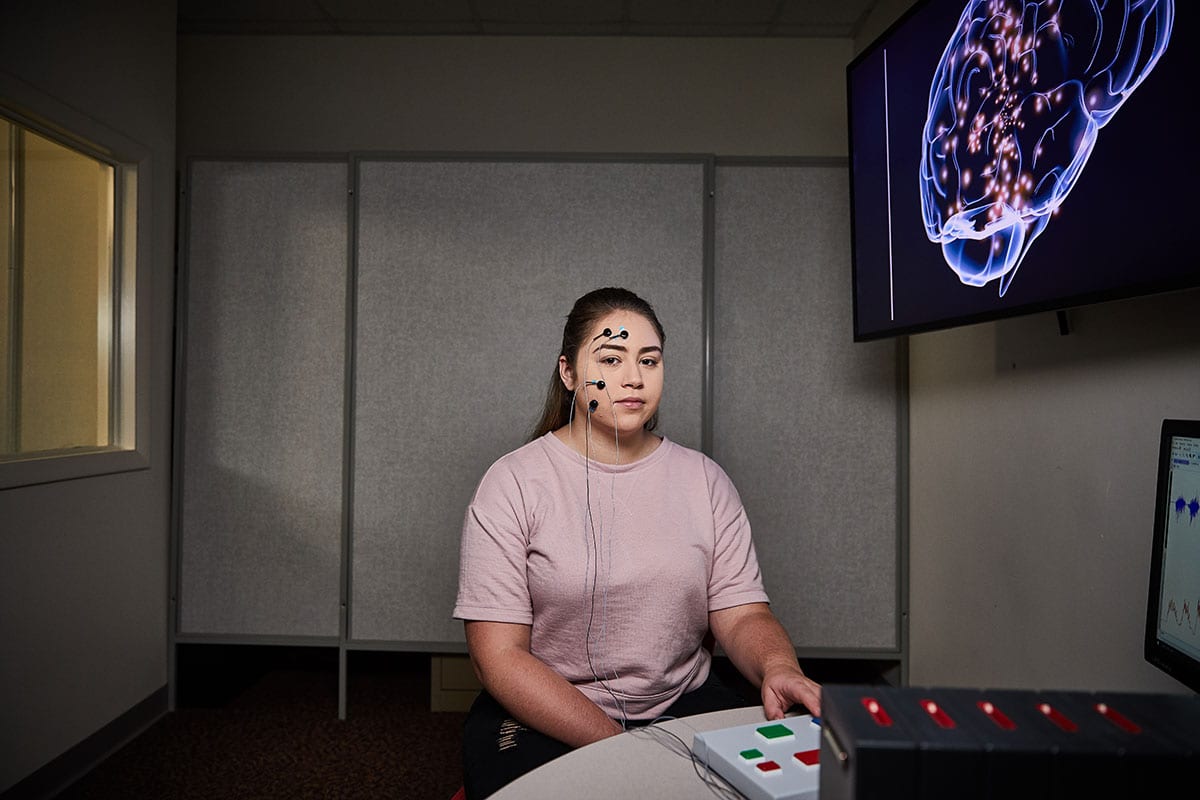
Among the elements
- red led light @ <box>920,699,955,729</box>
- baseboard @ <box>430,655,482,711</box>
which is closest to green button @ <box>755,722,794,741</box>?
red led light @ <box>920,699,955,729</box>

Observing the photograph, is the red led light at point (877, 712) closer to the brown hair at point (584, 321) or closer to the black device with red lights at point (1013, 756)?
the black device with red lights at point (1013, 756)

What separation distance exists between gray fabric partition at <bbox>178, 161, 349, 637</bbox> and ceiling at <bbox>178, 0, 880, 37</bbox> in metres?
0.81

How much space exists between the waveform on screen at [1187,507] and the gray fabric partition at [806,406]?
171 cm

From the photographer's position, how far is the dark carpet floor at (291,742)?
2273 mm

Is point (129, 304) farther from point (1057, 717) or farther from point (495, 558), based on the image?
point (1057, 717)

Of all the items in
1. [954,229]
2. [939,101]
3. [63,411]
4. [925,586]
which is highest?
[939,101]

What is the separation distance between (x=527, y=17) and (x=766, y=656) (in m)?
2.74

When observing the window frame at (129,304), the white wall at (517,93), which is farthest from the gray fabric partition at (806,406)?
the window frame at (129,304)

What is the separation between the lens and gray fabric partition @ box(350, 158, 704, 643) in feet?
8.85

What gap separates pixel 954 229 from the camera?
5.51 ft

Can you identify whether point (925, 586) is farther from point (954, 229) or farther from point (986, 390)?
point (954, 229)

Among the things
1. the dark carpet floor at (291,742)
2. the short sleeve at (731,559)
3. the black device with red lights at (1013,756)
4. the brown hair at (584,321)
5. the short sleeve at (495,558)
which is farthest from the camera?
the dark carpet floor at (291,742)

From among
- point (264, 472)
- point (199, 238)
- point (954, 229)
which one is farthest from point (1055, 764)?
point (199, 238)

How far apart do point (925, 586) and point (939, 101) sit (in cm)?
151
